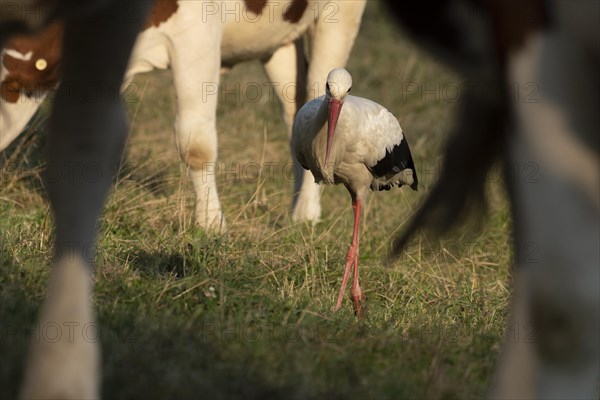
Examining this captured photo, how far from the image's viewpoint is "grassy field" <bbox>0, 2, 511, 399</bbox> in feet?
10.2

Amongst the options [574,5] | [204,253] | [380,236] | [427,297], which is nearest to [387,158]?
[380,236]

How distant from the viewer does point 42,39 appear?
5633 millimetres

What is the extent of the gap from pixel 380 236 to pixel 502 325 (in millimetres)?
2210

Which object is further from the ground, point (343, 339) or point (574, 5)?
point (574, 5)

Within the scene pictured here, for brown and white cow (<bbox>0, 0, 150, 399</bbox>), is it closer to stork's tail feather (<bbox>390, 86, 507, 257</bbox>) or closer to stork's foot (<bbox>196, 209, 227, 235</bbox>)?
stork's tail feather (<bbox>390, 86, 507, 257</bbox>)

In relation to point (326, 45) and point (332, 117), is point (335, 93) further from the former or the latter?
point (326, 45)

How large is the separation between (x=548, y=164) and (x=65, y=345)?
111 centimetres

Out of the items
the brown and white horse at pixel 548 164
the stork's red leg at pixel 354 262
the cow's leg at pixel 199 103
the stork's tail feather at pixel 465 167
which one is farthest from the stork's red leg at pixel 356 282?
the brown and white horse at pixel 548 164

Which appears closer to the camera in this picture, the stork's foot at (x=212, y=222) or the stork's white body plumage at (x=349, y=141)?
the stork's foot at (x=212, y=222)

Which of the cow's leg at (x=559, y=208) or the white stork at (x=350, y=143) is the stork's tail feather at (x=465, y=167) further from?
the white stork at (x=350, y=143)

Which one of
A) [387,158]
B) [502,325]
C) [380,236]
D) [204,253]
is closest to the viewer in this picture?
[502,325]

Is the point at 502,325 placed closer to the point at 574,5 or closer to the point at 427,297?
the point at 427,297

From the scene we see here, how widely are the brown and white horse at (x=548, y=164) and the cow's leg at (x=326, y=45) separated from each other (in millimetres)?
4889

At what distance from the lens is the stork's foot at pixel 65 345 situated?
250cm
